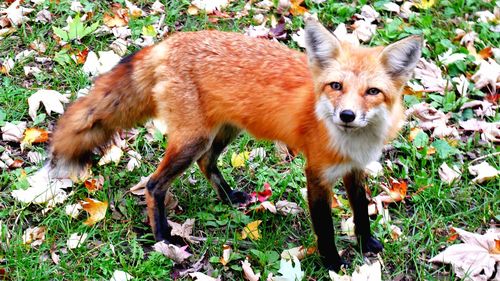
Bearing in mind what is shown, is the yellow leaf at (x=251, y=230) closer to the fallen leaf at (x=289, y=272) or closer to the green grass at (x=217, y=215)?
the green grass at (x=217, y=215)

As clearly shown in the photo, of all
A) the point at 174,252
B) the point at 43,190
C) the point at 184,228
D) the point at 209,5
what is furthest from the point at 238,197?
the point at 209,5

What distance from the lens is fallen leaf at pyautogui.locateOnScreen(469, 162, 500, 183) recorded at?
15.4ft

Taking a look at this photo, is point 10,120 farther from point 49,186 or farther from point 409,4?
point 409,4

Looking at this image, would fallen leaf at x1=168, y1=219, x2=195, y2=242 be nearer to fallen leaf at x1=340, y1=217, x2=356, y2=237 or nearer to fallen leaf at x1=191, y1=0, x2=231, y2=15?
fallen leaf at x1=340, y1=217, x2=356, y2=237

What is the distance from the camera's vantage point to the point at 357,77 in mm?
3389

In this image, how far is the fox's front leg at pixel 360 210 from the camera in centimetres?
411

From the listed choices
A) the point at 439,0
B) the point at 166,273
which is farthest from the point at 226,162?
the point at 439,0

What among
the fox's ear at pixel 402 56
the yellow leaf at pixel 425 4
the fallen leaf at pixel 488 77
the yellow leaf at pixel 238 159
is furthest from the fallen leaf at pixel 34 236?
the yellow leaf at pixel 425 4

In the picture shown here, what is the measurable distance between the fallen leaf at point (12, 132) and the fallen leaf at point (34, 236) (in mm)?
1070

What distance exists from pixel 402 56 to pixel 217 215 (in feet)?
6.35

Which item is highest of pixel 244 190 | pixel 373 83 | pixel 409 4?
pixel 373 83

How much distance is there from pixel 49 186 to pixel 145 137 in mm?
1029

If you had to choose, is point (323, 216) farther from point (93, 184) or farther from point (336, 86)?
point (93, 184)

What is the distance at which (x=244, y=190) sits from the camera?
491cm
